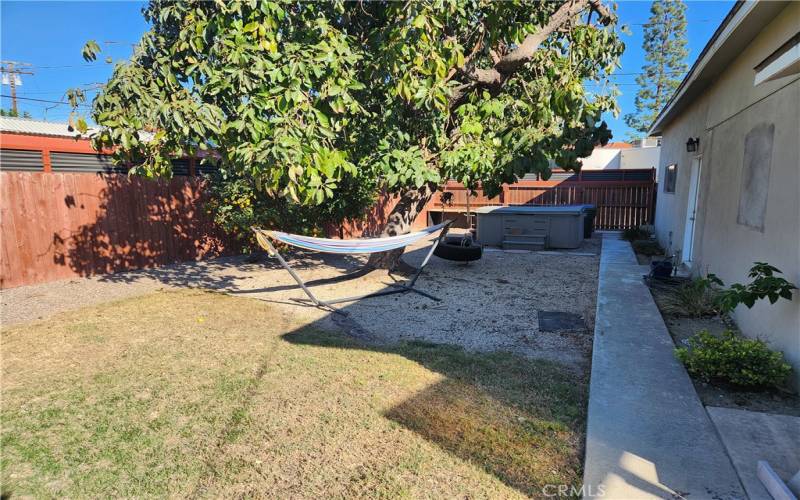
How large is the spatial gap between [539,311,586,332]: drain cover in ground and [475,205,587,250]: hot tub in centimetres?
578

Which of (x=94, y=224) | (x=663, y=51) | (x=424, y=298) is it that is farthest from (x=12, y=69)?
(x=663, y=51)

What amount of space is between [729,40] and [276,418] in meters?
5.89

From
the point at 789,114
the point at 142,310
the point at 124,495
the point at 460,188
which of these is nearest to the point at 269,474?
the point at 124,495

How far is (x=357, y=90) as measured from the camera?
18.5 feet

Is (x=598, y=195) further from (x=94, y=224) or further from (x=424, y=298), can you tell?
(x=94, y=224)

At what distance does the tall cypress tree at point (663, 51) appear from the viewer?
34469 mm

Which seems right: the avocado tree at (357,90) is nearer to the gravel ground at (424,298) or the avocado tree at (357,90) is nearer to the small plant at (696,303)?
the gravel ground at (424,298)

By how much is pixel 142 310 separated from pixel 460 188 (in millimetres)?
12139

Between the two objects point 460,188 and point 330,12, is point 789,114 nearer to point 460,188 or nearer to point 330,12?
point 330,12

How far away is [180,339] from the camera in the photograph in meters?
4.62

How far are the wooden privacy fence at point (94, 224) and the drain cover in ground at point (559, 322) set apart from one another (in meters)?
7.26

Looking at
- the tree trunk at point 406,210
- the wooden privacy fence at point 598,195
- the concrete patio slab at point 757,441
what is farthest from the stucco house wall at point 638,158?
the concrete patio slab at point 757,441

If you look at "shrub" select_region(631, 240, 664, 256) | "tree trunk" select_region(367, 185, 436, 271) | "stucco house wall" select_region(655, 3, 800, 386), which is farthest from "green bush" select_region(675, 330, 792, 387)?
"shrub" select_region(631, 240, 664, 256)

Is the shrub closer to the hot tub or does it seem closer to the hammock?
the hot tub
